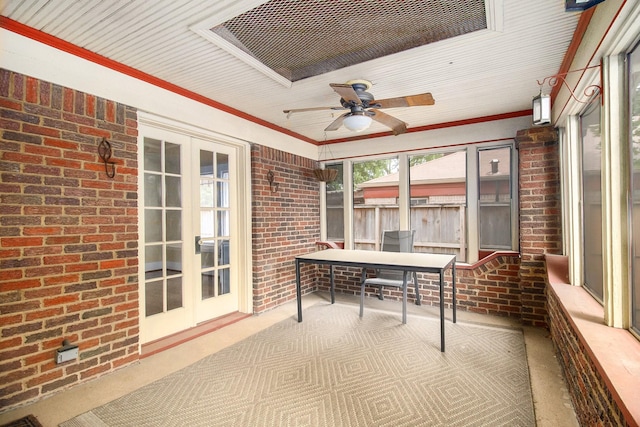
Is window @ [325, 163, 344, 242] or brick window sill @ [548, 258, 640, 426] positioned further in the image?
window @ [325, 163, 344, 242]

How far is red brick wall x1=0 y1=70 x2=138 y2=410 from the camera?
2.03 meters

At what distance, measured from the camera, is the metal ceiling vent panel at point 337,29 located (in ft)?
6.24

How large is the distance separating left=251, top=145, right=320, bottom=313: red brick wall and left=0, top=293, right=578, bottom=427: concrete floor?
22.4 inches

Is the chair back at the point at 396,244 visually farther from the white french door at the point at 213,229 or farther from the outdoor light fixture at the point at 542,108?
the outdoor light fixture at the point at 542,108

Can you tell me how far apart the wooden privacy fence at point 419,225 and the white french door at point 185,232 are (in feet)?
6.34

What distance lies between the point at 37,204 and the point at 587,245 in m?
4.10

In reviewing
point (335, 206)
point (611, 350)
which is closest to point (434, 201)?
point (335, 206)

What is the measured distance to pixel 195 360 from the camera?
2.73 m

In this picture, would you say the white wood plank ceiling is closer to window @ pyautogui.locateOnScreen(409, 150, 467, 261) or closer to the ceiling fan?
the ceiling fan

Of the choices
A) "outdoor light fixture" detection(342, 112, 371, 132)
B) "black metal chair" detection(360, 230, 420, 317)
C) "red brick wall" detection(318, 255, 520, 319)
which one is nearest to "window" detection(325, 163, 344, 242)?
"black metal chair" detection(360, 230, 420, 317)

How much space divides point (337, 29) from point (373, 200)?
127 inches

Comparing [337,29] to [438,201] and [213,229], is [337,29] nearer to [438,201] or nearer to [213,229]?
[213,229]

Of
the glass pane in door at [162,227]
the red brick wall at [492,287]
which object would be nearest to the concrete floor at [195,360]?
the red brick wall at [492,287]

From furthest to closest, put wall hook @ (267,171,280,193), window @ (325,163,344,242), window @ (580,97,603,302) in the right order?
window @ (325,163,344,242)
wall hook @ (267,171,280,193)
window @ (580,97,603,302)
